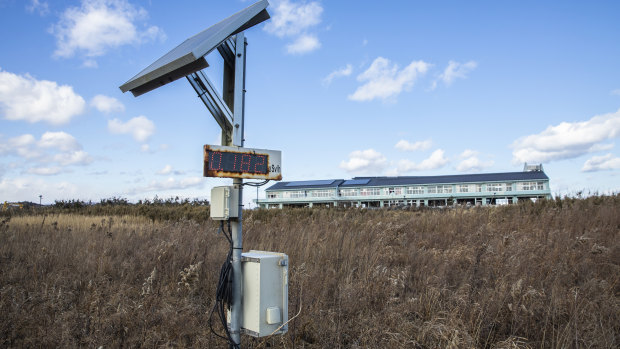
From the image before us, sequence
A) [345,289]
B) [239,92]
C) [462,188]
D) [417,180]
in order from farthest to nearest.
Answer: [417,180] < [462,188] < [345,289] < [239,92]

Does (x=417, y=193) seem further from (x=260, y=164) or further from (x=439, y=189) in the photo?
(x=260, y=164)

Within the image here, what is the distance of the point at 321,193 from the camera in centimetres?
6291

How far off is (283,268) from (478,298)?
9.64ft

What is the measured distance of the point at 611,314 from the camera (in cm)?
432

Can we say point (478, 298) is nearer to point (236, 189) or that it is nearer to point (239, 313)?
point (239, 313)

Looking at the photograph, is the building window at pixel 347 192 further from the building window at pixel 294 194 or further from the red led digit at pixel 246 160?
the red led digit at pixel 246 160

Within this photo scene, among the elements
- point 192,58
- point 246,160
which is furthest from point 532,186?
point 192,58

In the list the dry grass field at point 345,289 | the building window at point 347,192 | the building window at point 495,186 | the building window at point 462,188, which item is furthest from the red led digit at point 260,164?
the building window at point 347,192

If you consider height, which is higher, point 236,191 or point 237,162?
point 237,162

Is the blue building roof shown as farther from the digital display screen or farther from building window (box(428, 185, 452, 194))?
the digital display screen

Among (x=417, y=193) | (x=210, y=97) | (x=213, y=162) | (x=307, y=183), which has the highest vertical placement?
(x=307, y=183)

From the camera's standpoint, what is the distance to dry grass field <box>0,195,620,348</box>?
12.4ft

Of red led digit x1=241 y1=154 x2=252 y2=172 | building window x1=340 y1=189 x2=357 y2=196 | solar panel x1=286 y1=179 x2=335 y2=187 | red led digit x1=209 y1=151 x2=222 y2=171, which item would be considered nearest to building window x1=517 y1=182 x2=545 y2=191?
building window x1=340 y1=189 x2=357 y2=196

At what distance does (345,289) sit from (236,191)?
2.41 m
